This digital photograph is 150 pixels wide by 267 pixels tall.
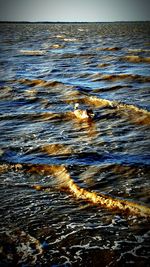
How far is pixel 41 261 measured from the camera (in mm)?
2949

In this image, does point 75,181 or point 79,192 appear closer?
point 79,192

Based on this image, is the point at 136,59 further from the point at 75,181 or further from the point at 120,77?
the point at 75,181

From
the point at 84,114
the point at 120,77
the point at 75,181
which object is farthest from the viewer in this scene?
the point at 120,77

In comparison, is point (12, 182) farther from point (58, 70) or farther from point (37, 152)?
point (58, 70)

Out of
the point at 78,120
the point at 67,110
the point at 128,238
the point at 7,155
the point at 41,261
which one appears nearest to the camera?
the point at 41,261

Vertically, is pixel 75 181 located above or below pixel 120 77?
below

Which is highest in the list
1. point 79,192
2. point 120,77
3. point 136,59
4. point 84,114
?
A: point 136,59

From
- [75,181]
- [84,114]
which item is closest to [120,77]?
[84,114]

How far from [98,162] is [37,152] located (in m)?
1.16

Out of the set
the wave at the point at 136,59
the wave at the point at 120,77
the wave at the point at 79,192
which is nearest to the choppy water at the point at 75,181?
the wave at the point at 79,192

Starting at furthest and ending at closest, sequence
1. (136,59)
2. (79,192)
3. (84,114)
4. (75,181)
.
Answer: (136,59), (84,114), (75,181), (79,192)

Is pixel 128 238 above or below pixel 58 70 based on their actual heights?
below

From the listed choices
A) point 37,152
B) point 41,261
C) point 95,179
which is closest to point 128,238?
point 41,261

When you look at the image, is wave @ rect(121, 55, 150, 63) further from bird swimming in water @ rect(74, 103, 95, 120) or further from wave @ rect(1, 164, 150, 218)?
wave @ rect(1, 164, 150, 218)
